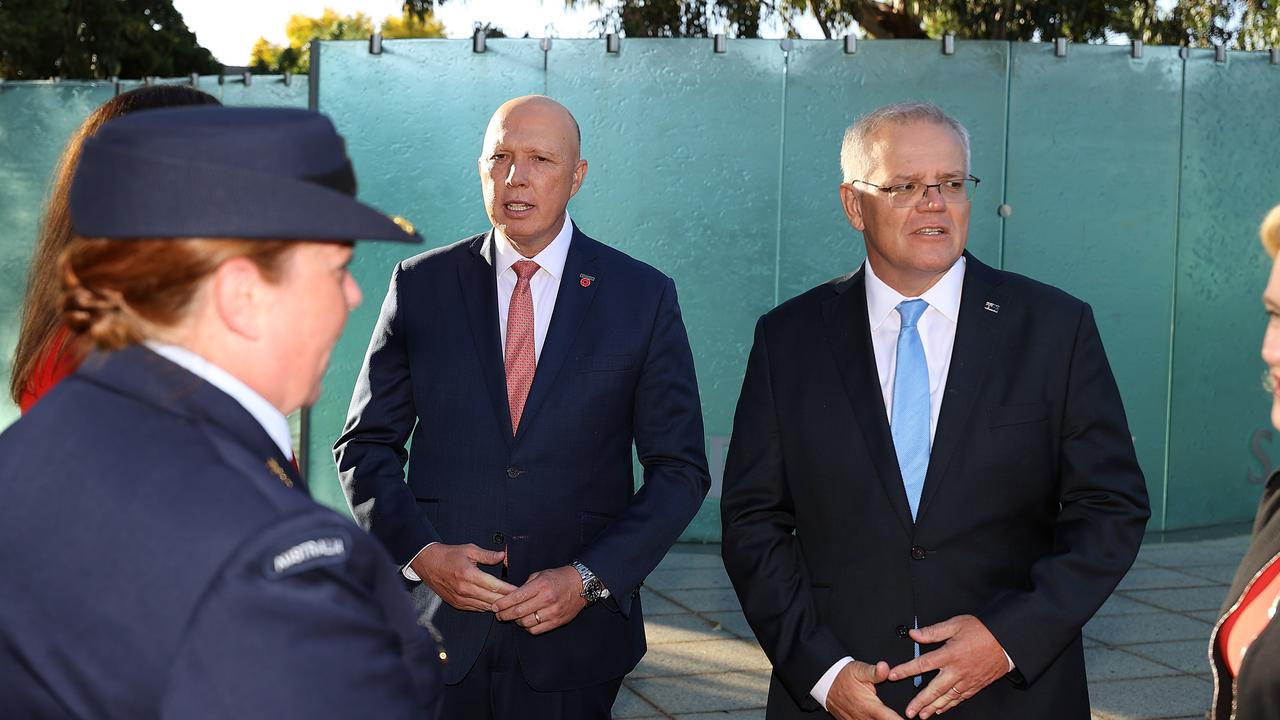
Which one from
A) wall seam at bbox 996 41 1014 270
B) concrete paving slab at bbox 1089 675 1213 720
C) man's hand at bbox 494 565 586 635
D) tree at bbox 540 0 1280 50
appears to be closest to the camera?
man's hand at bbox 494 565 586 635

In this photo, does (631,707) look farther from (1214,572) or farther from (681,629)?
(1214,572)

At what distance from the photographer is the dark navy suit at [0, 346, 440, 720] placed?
1.26 meters

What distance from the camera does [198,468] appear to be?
1.34 metres

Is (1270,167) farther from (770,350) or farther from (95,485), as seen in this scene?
(95,485)

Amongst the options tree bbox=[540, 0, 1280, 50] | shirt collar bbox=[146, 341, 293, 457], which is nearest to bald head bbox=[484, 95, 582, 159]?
shirt collar bbox=[146, 341, 293, 457]

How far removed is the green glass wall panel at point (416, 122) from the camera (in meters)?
7.88

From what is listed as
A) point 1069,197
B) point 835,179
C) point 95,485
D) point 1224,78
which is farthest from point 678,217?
point 95,485

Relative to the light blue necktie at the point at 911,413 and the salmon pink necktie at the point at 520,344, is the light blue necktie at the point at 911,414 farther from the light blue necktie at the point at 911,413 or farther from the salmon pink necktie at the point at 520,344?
the salmon pink necktie at the point at 520,344

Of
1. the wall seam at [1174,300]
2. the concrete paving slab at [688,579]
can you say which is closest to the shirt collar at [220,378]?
the concrete paving slab at [688,579]

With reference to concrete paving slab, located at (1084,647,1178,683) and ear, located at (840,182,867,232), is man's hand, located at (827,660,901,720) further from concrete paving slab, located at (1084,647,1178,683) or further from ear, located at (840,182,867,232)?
concrete paving slab, located at (1084,647,1178,683)

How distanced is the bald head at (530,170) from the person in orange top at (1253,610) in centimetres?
165

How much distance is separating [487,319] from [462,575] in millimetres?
633

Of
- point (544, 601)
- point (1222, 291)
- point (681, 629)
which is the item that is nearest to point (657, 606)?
point (681, 629)

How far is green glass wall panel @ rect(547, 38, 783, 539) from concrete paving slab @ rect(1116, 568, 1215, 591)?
7.67 feet
